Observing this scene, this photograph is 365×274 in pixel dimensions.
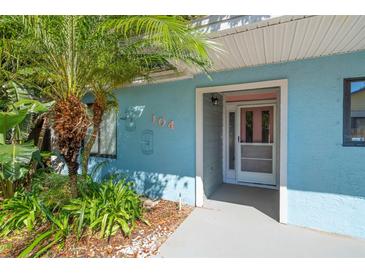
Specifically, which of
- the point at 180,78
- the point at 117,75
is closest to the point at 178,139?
the point at 180,78

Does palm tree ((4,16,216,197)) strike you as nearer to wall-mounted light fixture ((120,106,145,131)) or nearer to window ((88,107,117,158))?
wall-mounted light fixture ((120,106,145,131))

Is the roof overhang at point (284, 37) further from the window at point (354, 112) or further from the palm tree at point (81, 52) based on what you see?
the window at point (354, 112)

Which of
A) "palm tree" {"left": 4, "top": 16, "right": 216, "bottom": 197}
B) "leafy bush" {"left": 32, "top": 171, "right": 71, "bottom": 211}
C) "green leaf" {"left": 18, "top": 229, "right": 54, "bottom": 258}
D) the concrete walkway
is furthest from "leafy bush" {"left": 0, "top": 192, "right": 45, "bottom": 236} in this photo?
the concrete walkway

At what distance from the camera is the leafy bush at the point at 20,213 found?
11.4 feet

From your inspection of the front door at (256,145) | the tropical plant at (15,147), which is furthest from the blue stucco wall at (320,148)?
the tropical plant at (15,147)

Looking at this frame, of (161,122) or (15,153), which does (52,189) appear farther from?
(161,122)

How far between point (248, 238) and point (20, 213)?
14.2ft

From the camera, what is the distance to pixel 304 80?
355cm

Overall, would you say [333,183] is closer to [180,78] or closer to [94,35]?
[180,78]

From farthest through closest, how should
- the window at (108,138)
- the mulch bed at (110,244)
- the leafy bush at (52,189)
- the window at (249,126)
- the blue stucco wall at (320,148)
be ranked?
the window at (249,126) → the window at (108,138) → the leafy bush at (52,189) → the blue stucco wall at (320,148) → the mulch bed at (110,244)

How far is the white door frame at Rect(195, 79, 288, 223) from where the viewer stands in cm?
370

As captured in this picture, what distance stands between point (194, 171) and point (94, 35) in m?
3.46

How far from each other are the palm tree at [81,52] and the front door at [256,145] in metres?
3.74

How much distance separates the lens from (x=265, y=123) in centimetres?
609
